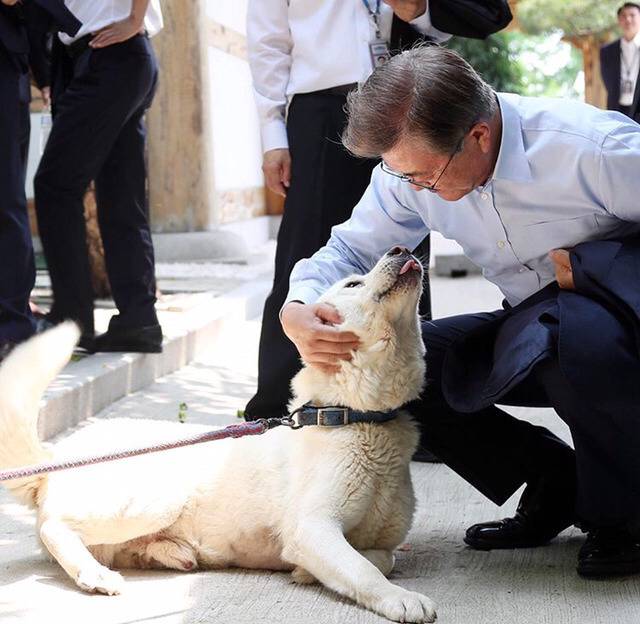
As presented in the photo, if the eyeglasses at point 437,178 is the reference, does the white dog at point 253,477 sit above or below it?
below

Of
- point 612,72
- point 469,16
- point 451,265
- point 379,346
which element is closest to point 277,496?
point 379,346

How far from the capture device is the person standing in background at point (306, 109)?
4332 millimetres

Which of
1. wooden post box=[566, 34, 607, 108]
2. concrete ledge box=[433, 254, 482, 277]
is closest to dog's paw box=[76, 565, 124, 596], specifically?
concrete ledge box=[433, 254, 482, 277]

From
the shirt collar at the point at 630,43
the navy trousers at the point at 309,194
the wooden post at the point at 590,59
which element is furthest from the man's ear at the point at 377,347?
the wooden post at the point at 590,59

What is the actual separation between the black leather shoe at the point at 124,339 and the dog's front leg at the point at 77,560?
2886 mm

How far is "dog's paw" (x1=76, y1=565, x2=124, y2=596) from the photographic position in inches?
121

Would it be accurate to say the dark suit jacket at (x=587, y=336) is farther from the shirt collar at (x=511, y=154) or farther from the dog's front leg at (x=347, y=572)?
the dog's front leg at (x=347, y=572)

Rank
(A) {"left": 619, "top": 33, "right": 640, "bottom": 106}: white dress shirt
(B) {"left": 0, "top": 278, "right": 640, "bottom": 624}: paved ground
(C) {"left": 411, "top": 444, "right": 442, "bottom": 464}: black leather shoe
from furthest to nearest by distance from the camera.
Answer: (A) {"left": 619, "top": 33, "right": 640, "bottom": 106}: white dress shirt
(C) {"left": 411, "top": 444, "right": 442, "bottom": 464}: black leather shoe
(B) {"left": 0, "top": 278, "right": 640, "bottom": 624}: paved ground

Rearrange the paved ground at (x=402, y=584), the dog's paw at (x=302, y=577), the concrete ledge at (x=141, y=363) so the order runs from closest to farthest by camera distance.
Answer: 1. the paved ground at (x=402, y=584)
2. the dog's paw at (x=302, y=577)
3. the concrete ledge at (x=141, y=363)

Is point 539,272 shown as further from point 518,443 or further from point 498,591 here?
point 498,591

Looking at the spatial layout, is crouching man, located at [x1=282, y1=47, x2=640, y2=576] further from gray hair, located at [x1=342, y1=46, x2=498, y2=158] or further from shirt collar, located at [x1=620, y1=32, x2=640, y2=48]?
shirt collar, located at [x1=620, y1=32, x2=640, y2=48]

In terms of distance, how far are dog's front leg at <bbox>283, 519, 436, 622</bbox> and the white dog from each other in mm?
93

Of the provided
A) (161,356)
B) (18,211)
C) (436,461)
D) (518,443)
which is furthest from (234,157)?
(518,443)

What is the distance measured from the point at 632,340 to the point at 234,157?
9.98 metres
